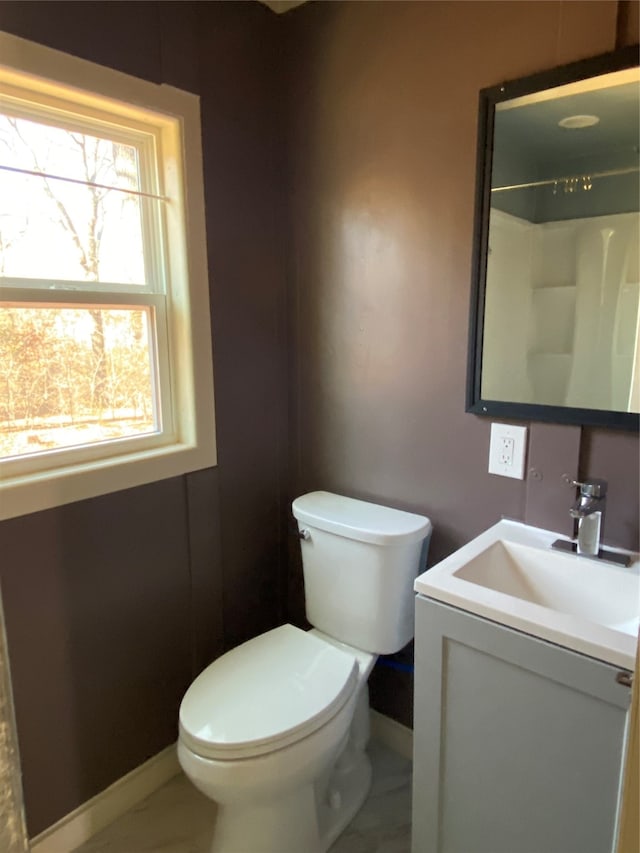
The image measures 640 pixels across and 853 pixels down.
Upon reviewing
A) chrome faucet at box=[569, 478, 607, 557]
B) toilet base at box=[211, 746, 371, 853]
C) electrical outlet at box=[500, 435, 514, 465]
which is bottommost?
toilet base at box=[211, 746, 371, 853]

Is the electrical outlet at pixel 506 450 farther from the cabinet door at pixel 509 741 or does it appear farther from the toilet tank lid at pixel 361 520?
the cabinet door at pixel 509 741

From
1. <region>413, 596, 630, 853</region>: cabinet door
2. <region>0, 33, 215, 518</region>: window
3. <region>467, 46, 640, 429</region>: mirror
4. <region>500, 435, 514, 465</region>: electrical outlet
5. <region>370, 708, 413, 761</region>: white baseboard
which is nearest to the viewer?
<region>413, 596, 630, 853</region>: cabinet door

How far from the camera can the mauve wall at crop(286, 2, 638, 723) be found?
1399 millimetres

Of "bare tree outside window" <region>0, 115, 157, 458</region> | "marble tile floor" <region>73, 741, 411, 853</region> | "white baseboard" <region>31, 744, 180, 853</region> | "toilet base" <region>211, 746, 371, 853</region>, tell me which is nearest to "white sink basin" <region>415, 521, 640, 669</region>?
"toilet base" <region>211, 746, 371, 853</region>

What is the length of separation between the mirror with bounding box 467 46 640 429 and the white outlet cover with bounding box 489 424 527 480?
48mm

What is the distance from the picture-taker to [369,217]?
1.72m

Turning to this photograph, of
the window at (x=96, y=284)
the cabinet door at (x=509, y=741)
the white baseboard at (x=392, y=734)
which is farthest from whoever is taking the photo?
the white baseboard at (x=392, y=734)

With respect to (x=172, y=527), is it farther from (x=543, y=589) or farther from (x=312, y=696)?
(x=543, y=589)

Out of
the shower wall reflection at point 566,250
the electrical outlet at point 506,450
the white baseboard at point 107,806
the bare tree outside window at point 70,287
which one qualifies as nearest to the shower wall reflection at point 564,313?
the shower wall reflection at point 566,250

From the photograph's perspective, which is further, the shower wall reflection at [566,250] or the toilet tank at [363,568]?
the toilet tank at [363,568]

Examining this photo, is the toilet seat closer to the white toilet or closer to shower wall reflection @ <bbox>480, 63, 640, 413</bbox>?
the white toilet

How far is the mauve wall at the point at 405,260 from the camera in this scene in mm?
1399

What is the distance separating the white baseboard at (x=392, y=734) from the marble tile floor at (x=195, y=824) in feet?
0.22

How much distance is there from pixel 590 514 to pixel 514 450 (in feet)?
0.83
